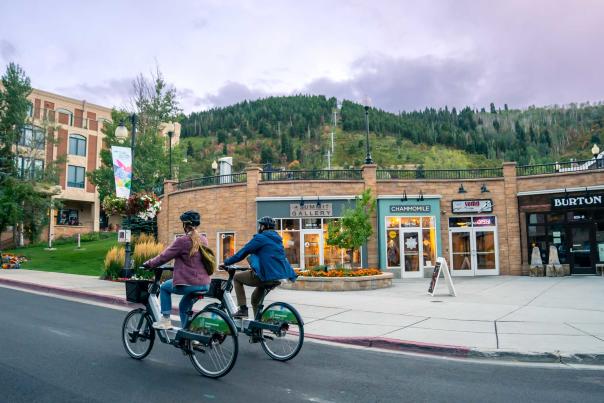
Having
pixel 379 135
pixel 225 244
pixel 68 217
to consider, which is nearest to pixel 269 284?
pixel 225 244

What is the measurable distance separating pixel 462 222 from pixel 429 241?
2.20m

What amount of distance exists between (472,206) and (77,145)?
44428mm

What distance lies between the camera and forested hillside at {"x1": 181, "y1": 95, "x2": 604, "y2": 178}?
136625mm

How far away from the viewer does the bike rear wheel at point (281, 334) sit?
20.6 ft

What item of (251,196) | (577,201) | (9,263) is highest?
(251,196)

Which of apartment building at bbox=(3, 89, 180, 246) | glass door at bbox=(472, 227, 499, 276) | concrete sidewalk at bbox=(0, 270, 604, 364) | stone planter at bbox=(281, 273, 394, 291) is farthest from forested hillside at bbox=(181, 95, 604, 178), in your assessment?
concrete sidewalk at bbox=(0, 270, 604, 364)

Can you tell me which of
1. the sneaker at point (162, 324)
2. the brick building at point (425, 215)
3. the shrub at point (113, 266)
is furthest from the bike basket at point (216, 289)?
the brick building at point (425, 215)

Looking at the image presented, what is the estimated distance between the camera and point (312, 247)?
2297 cm

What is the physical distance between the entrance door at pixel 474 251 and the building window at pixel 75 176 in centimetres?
4267

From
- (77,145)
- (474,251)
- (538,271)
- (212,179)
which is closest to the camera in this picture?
(538,271)

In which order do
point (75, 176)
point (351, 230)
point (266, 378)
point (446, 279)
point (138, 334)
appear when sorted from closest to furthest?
point (266, 378) < point (138, 334) < point (446, 279) < point (351, 230) < point (75, 176)

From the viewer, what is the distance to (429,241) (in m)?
23.6

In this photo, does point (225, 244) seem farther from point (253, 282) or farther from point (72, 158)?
point (72, 158)

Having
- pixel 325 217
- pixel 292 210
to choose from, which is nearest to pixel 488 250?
pixel 325 217
